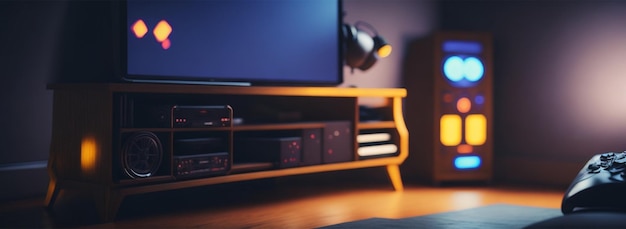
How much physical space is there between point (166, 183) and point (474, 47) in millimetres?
2084

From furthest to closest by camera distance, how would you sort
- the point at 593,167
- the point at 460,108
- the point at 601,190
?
the point at 460,108
the point at 593,167
the point at 601,190

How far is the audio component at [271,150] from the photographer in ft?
9.95

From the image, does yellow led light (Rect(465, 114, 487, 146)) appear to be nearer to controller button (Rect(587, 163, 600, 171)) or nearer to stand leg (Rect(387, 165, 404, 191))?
stand leg (Rect(387, 165, 404, 191))

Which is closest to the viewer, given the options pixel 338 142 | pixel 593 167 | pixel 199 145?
pixel 593 167

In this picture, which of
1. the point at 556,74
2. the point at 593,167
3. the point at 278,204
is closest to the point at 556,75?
the point at 556,74

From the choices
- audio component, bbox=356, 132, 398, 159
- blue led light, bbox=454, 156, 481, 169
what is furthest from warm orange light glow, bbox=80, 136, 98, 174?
blue led light, bbox=454, 156, 481, 169

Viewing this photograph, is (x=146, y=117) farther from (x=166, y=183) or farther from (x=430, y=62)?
(x=430, y=62)

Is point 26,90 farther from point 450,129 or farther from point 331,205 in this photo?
point 450,129

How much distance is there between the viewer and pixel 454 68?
12.8 feet

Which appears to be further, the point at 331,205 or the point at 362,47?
the point at 362,47

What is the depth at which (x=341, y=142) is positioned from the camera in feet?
11.0

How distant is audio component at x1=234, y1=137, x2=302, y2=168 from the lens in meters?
3.03

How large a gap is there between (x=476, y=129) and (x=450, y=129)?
0.52ft

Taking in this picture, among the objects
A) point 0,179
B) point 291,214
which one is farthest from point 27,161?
point 291,214
